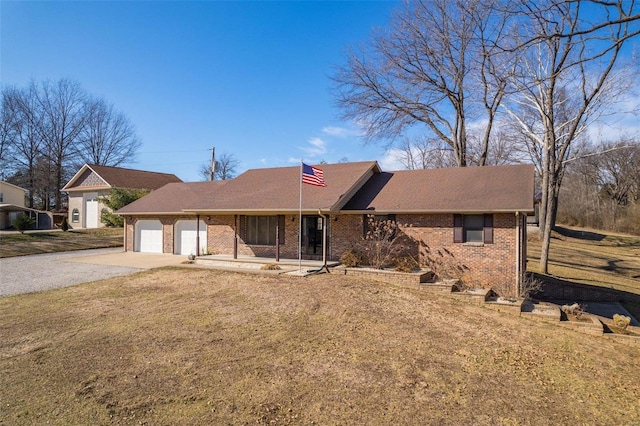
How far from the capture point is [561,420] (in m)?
5.13

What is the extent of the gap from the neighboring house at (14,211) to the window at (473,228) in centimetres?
3514

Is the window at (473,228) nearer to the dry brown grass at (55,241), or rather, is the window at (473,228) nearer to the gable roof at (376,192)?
the gable roof at (376,192)

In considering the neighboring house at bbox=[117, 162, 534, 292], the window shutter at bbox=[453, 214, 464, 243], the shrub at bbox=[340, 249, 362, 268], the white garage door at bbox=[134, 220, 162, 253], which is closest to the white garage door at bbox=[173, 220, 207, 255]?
the neighboring house at bbox=[117, 162, 534, 292]

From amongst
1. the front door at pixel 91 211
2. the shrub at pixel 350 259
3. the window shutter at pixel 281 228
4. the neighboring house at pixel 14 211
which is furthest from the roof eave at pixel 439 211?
the neighboring house at pixel 14 211

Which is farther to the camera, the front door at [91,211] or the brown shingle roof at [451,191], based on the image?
the front door at [91,211]

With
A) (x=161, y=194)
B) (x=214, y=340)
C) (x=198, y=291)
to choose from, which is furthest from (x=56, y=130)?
(x=214, y=340)

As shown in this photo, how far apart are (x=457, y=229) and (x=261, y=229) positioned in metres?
8.88

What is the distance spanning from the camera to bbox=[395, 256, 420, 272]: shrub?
13173 mm

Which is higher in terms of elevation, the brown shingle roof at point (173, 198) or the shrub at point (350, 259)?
the brown shingle roof at point (173, 198)

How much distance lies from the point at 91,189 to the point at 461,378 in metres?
36.4

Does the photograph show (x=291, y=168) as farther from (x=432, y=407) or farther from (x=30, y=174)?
(x=30, y=174)

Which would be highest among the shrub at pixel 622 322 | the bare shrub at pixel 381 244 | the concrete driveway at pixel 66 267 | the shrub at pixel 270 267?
the bare shrub at pixel 381 244

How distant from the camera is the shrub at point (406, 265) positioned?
1317 cm

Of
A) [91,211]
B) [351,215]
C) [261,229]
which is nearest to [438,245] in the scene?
[351,215]
